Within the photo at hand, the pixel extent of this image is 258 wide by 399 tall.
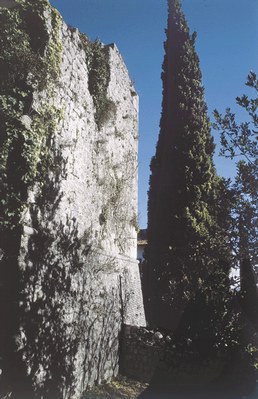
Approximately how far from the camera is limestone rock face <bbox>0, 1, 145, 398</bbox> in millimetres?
4996

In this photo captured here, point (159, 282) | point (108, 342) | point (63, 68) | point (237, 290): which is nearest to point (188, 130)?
point (159, 282)

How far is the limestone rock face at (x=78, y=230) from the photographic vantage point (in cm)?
500

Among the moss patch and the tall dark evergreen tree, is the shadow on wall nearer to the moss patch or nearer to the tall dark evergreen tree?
the moss patch

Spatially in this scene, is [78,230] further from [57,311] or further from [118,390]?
[118,390]

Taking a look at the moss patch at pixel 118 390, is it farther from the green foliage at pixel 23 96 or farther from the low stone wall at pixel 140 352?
the green foliage at pixel 23 96

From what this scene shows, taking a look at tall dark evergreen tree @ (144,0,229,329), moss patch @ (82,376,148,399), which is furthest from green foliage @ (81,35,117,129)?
tall dark evergreen tree @ (144,0,229,329)

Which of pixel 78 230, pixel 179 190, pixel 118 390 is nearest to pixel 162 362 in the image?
pixel 118 390

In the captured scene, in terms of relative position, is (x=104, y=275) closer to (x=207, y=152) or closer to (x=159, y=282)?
(x=159, y=282)

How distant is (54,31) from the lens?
19.4 feet

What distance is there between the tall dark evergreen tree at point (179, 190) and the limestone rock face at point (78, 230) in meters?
3.42

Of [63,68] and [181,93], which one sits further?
[181,93]

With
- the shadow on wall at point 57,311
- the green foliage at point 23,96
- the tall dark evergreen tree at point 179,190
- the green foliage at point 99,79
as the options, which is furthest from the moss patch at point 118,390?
the green foliage at point 99,79

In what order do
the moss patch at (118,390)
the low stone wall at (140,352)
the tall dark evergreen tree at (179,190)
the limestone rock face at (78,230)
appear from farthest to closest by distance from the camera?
the tall dark evergreen tree at (179,190) → the low stone wall at (140,352) → the moss patch at (118,390) → the limestone rock face at (78,230)

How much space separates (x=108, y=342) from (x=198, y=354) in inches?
79.7
